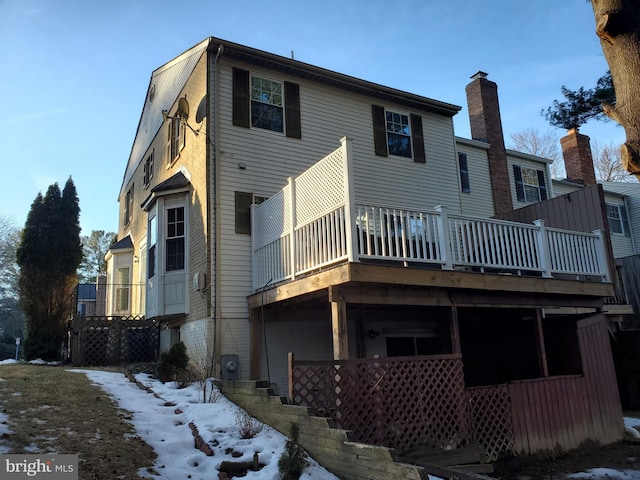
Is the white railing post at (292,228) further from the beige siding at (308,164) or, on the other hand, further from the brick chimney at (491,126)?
the brick chimney at (491,126)

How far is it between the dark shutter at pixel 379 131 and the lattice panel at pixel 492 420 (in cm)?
681

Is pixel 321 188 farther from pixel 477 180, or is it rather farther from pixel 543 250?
pixel 477 180

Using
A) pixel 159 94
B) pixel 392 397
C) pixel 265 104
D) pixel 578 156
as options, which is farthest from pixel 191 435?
pixel 578 156

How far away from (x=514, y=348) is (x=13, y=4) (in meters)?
11.1

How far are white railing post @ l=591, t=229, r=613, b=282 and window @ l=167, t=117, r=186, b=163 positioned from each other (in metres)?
9.68

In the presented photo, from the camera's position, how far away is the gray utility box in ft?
31.8

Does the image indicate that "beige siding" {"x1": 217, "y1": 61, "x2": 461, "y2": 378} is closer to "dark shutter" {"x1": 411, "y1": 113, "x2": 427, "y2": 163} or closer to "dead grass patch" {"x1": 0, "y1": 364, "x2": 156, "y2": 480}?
"dark shutter" {"x1": 411, "y1": 113, "x2": 427, "y2": 163}

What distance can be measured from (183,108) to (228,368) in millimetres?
6727

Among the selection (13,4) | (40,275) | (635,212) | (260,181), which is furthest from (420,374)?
(635,212)

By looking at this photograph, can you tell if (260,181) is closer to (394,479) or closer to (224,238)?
(224,238)

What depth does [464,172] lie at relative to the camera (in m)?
16.5

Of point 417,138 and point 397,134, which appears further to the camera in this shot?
point 417,138

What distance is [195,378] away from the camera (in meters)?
9.90

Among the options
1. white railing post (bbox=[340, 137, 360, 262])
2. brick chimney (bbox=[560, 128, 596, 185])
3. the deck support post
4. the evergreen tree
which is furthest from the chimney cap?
the evergreen tree
